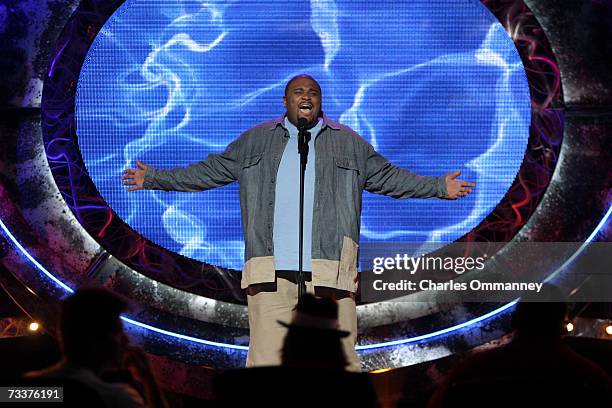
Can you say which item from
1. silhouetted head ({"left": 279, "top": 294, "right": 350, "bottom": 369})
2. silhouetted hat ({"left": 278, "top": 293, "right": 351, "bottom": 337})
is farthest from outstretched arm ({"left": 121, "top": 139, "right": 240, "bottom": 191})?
silhouetted head ({"left": 279, "top": 294, "right": 350, "bottom": 369})

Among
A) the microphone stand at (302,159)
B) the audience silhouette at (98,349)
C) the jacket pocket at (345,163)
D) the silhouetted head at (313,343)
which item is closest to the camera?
the audience silhouette at (98,349)

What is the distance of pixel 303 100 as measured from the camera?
4543 millimetres

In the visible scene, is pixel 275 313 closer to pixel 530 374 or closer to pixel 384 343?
pixel 384 343

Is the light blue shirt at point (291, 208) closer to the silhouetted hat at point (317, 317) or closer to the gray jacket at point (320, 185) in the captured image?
the gray jacket at point (320, 185)

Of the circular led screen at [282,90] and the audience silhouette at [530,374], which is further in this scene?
the circular led screen at [282,90]

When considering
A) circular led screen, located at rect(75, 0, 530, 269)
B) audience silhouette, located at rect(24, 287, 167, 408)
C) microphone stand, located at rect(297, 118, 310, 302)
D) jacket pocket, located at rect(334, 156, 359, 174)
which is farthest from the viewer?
circular led screen, located at rect(75, 0, 530, 269)

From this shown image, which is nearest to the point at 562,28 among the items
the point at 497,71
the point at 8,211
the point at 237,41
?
the point at 497,71

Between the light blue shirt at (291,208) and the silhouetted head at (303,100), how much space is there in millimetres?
110

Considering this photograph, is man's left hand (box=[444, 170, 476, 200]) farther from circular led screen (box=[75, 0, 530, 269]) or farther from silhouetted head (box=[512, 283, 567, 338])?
silhouetted head (box=[512, 283, 567, 338])

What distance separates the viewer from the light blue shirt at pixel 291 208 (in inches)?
177

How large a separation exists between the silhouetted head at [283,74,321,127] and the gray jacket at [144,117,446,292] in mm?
104

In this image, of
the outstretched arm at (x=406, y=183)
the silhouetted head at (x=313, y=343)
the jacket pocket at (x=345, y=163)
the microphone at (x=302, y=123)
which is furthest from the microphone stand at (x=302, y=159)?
the silhouetted head at (x=313, y=343)

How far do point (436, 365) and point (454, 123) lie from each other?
4.26ft

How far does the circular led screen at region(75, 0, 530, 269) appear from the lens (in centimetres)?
556
